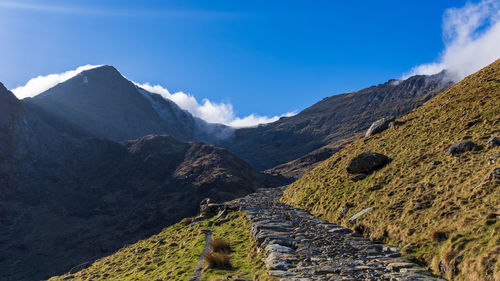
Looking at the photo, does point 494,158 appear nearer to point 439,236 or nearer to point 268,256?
point 439,236

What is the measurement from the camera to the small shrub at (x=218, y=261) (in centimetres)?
1903

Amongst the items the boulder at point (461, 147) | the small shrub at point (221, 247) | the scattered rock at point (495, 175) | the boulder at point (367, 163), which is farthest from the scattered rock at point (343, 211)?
the scattered rock at point (495, 175)

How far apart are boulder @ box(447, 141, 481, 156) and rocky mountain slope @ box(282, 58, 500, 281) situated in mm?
63

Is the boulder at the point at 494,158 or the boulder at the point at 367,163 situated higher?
the boulder at the point at 367,163

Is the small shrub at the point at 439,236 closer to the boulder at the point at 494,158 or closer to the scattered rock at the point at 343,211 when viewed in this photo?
the boulder at the point at 494,158

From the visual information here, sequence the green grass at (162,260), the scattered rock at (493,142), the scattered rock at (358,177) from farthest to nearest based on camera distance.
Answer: the scattered rock at (358,177) → the scattered rock at (493,142) → the green grass at (162,260)

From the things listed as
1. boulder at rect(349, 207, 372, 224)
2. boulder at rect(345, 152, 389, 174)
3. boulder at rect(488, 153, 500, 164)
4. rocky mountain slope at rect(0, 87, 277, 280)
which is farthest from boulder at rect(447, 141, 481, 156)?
rocky mountain slope at rect(0, 87, 277, 280)

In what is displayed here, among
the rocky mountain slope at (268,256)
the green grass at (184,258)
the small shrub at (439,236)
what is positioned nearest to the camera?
the rocky mountain slope at (268,256)

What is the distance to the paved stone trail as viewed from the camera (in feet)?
45.5

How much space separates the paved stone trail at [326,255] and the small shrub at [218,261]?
93.4 inches

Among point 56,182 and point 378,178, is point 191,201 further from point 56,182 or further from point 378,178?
point 378,178

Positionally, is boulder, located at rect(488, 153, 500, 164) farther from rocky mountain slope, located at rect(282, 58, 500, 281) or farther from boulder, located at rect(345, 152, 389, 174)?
boulder, located at rect(345, 152, 389, 174)

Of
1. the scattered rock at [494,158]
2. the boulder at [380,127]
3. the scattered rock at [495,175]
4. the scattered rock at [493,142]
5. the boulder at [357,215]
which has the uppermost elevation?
the boulder at [380,127]

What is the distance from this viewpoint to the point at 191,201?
10894 cm
